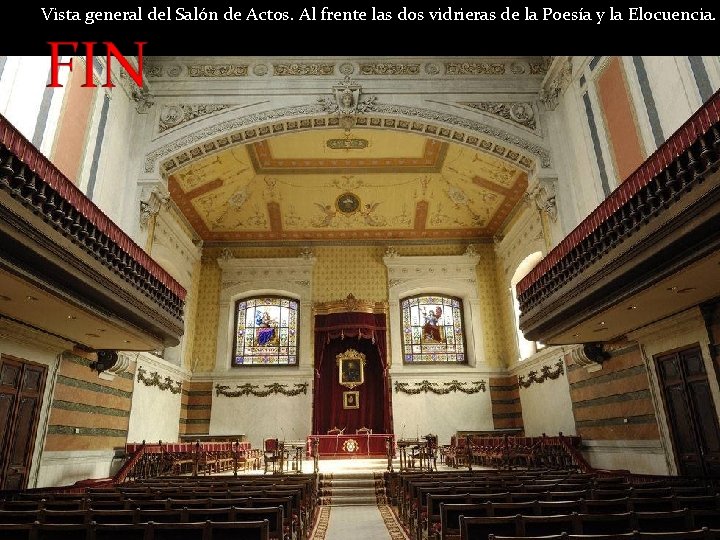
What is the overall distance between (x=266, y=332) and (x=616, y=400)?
10782mm

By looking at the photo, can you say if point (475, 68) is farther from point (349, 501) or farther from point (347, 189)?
point (349, 501)

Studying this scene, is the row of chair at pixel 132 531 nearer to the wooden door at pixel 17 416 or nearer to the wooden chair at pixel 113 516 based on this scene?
the wooden chair at pixel 113 516

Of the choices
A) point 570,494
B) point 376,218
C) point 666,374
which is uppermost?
point 376,218

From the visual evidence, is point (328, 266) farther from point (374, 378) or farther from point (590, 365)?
point (590, 365)

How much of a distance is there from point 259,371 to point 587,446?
31.7ft

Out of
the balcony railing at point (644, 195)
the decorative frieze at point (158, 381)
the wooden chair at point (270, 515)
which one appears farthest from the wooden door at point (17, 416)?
the balcony railing at point (644, 195)

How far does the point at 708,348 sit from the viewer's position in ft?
24.4

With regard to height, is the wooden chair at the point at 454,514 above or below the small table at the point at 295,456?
below

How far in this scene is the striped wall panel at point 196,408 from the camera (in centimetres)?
1504

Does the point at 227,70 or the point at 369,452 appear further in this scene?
the point at 369,452

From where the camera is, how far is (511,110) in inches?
481

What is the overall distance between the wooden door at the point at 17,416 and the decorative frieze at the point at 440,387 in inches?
391

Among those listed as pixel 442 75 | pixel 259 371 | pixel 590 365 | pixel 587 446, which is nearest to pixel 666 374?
pixel 590 365

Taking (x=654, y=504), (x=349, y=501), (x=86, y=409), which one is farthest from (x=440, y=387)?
(x=654, y=504)
